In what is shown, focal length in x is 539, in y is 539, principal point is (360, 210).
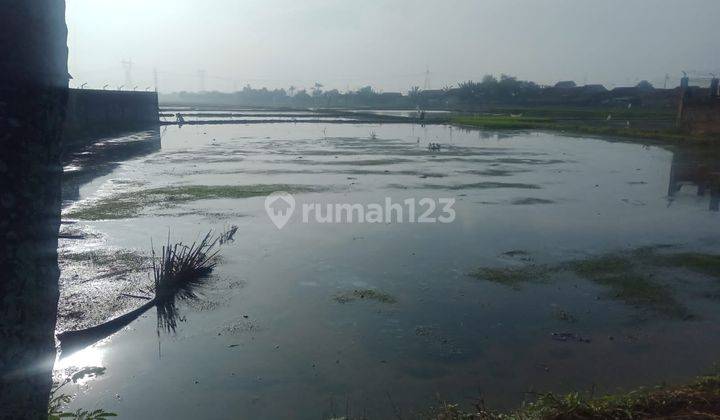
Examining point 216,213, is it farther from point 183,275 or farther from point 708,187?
point 708,187

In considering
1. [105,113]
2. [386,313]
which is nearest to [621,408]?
[386,313]

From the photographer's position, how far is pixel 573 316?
6.89 m

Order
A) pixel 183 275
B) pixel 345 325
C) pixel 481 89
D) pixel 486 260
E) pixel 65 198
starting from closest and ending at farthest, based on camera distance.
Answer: pixel 345 325 < pixel 183 275 < pixel 486 260 < pixel 65 198 < pixel 481 89

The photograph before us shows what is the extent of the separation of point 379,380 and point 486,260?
14.1 ft

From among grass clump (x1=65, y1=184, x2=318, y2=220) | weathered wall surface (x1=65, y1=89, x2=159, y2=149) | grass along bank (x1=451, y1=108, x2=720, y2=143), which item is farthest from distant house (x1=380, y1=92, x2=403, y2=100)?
grass clump (x1=65, y1=184, x2=318, y2=220)

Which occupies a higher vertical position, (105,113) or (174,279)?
(105,113)

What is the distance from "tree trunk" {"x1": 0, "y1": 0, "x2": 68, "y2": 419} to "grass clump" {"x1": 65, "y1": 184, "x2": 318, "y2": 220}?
10720 millimetres

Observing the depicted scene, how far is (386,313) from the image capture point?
23.0 ft

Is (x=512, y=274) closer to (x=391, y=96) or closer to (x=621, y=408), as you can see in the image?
(x=621, y=408)

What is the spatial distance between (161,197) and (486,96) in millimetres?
81001

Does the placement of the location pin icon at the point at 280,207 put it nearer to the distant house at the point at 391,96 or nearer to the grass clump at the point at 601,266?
the grass clump at the point at 601,266

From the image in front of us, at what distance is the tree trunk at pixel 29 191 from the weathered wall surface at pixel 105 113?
84.5ft

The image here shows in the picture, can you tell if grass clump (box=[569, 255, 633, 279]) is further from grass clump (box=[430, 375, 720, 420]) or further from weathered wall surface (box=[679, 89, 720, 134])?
weathered wall surface (box=[679, 89, 720, 134])

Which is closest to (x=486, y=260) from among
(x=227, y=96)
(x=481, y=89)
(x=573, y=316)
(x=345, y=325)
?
(x=573, y=316)
